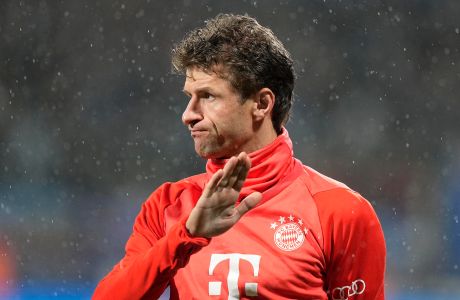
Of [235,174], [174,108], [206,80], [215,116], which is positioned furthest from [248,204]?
[174,108]

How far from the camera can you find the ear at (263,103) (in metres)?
2.57

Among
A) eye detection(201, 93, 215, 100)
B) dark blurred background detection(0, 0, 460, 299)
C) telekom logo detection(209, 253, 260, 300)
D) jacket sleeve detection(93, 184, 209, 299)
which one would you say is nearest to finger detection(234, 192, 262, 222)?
jacket sleeve detection(93, 184, 209, 299)

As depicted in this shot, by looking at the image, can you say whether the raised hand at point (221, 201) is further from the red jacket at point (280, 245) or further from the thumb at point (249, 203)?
the red jacket at point (280, 245)

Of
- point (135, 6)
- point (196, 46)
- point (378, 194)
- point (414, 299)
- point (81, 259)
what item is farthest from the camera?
point (135, 6)

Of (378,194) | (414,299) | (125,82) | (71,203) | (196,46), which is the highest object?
(125,82)

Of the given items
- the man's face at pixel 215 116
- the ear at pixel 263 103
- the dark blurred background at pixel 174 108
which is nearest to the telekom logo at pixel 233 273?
the man's face at pixel 215 116

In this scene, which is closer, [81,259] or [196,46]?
[196,46]

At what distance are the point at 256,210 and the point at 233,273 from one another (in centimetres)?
22

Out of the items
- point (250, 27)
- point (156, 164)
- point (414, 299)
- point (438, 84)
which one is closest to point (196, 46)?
point (250, 27)

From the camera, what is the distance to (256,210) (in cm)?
254

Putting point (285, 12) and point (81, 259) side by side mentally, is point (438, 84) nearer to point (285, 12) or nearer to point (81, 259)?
point (285, 12)

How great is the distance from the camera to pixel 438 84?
27.9 feet

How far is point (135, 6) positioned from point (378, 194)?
3.22 m

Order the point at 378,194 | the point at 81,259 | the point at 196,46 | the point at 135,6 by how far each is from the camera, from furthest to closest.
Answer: the point at 135,6, the point at 378,194, the point at 81,259, the point at 196,46
